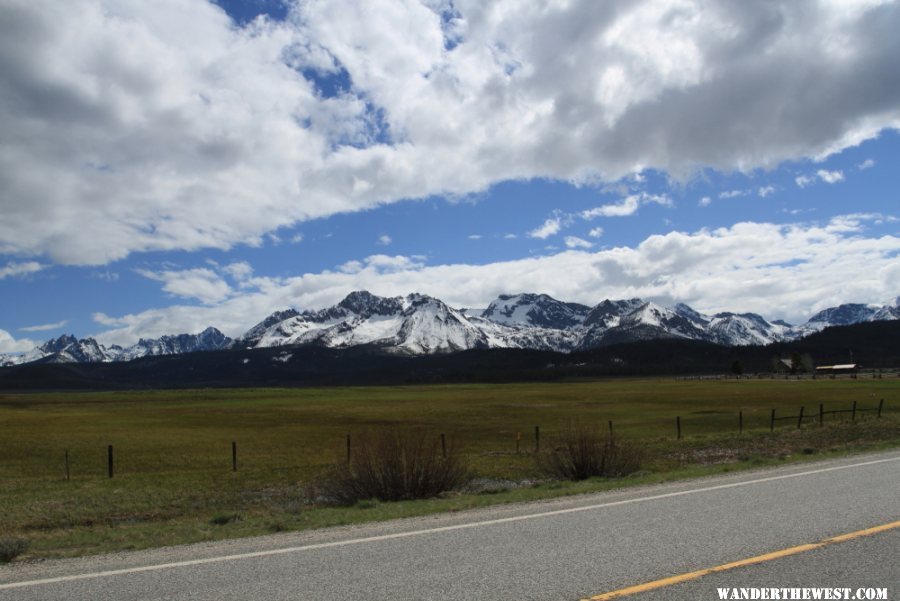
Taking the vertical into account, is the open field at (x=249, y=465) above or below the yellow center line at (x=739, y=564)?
below

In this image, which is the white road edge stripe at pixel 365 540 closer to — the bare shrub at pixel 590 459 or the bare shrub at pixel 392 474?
the bare shrub at pixel 590 459

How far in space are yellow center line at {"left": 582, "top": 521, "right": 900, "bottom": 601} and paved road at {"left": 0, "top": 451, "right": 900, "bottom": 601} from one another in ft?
0.45

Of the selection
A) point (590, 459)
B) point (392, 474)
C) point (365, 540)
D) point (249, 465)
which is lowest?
point (249, 465)

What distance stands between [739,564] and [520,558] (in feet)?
9.11

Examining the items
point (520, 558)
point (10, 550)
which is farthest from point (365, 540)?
point (10, 550)

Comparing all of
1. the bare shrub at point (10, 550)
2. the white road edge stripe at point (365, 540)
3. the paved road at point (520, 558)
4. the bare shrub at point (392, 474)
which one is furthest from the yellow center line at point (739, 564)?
the bare shrub at point (392, 474)

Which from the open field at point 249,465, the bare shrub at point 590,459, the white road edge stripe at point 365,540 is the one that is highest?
the white road edge stripe at point 365,540

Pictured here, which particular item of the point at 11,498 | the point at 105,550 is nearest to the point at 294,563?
the point at 105,550

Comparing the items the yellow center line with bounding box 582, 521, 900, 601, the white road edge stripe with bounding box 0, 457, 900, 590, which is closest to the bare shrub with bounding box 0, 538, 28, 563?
the white road edge stripe with bounding box 0, 457, 900, 590

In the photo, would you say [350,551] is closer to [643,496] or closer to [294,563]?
[294,563]

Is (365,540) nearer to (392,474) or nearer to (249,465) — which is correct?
(392,474)

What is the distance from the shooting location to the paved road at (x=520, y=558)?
25.5 ft

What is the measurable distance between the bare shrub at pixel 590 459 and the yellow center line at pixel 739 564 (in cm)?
1308

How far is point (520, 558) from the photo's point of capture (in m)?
9.01
